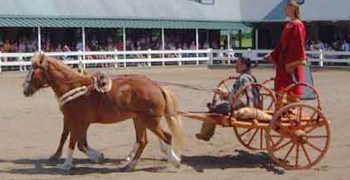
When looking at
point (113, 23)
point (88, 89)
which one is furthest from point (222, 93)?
point (113, 23)

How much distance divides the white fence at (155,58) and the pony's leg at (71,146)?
65.8 feet

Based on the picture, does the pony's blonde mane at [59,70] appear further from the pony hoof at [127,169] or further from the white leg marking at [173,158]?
the white leg marking at [173,158]

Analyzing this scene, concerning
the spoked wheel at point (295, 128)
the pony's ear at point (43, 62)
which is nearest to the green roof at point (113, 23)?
the pony's ear at point (43, 62)

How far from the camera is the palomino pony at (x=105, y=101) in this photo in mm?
9359

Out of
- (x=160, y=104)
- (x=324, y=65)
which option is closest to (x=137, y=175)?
(x=160, y=104)

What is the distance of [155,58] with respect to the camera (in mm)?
35844

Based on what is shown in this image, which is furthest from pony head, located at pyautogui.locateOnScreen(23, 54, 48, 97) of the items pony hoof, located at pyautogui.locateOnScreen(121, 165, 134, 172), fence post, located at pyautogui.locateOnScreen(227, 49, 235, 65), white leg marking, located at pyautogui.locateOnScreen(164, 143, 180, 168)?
fence post, located at pyautogui.locateOnScreen(227, 49, 235, 65)

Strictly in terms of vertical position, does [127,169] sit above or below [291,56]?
below

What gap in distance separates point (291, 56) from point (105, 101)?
2726mm

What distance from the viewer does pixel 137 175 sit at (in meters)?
9.04

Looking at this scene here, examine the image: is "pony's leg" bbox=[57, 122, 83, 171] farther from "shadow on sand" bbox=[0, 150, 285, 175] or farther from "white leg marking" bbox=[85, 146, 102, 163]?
"white leg marking" bbox=[85, 146, 102, 163]

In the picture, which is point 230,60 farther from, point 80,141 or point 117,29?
point 80,141

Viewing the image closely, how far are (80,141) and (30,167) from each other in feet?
2.64

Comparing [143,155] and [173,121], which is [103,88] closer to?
[173,121]
